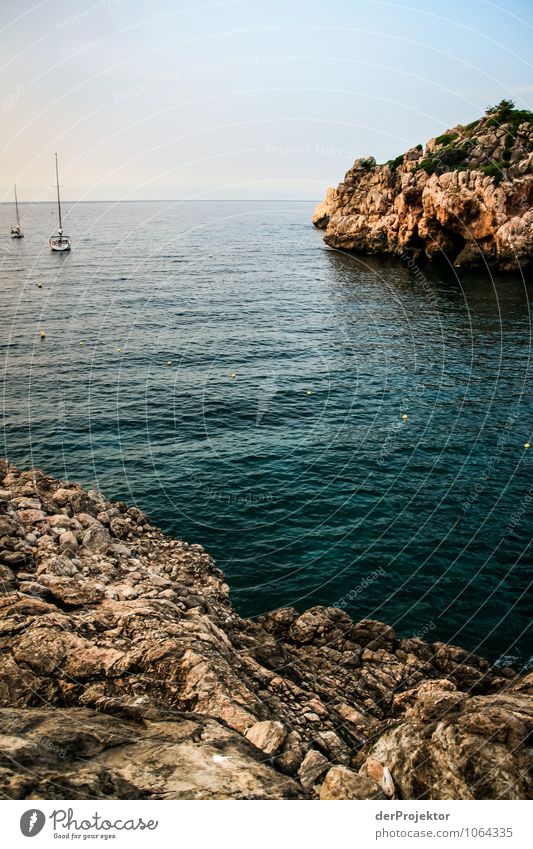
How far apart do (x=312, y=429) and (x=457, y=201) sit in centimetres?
7609

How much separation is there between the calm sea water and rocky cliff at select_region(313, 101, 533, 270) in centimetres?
1249

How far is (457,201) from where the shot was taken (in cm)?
10231

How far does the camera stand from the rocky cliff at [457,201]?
97688 millimetres

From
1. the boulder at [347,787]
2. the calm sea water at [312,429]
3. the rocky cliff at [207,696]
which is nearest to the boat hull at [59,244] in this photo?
the calm sea water at [312,429]

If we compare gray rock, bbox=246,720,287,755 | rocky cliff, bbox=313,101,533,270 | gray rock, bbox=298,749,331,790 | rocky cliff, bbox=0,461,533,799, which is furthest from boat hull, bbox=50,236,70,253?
gray rock, bbox=298,749,331,790

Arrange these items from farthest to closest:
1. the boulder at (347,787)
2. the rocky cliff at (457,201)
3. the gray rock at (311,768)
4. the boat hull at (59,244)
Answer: the boat hull at (59,244), the rocky cliff at (457,201), the gray rock at (311,768), the boulder at (347,787)

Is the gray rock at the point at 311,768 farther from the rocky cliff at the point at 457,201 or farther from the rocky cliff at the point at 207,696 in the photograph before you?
the rocky cliff at the point at 457,201

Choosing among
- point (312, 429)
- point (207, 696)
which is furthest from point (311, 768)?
point (312, 429)

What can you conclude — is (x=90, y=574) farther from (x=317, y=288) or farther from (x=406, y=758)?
(x=317, y=288)

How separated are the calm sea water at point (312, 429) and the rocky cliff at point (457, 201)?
1249 centimetres

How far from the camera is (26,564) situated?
796 inches

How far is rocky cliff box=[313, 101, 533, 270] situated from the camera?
320ft

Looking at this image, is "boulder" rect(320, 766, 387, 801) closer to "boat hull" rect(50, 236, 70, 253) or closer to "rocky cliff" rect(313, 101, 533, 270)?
"rocky cliff" rect(313, 101, 533, 270)

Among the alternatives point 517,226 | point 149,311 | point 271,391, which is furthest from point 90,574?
point 517,226
